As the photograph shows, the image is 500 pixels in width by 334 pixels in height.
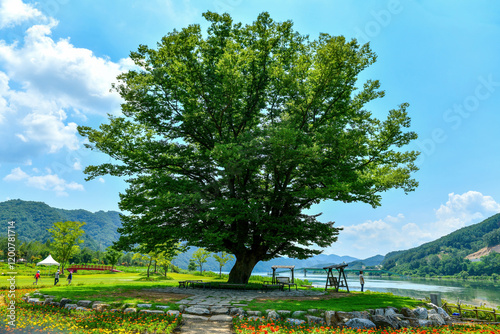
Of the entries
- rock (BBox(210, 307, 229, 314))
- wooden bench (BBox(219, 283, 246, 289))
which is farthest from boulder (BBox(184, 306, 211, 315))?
wooden bench (BBox(219, 283, 246, 289))

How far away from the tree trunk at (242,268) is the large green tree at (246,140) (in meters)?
0.07

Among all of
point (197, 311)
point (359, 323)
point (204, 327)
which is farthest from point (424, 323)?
point (197, 311)

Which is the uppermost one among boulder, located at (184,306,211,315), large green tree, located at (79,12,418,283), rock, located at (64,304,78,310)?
large green tree, located at (79,12,418,283)

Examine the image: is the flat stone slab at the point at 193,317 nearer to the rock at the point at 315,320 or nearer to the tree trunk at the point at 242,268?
the rock at the point at 315,320

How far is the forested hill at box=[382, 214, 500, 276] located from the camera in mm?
106231

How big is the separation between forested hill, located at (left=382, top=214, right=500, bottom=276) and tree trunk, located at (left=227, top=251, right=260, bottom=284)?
115943 mm

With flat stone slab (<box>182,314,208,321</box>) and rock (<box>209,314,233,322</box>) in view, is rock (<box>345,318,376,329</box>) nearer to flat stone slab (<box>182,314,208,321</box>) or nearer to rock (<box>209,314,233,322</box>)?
rock (<box>209,314,233,322</box>)

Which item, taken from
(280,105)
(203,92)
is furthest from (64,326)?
(280,105)

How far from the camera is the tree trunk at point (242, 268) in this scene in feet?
65.9

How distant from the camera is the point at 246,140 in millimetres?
17906

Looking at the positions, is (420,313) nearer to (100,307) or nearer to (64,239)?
(100,307)

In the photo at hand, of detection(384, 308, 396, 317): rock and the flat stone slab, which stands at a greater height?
detection(384, 308, 396, 317): rock

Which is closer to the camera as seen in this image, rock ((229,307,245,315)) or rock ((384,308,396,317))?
rock ((229,307,245,315))

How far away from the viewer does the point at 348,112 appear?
65.3 feet
